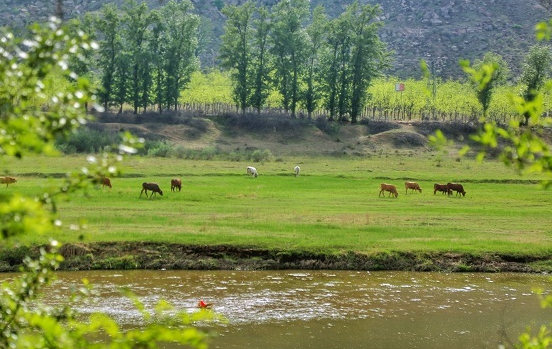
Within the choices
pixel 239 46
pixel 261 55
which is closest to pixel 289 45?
pixel 261 55

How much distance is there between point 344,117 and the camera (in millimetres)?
94125

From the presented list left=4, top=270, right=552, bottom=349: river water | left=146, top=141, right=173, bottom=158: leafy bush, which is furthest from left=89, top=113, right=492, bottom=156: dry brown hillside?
left=4, top=270, right=552, bottom=349: river water

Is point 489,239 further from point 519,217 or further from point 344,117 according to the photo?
point 344,117

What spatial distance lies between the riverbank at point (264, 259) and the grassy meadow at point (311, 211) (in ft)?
1.38

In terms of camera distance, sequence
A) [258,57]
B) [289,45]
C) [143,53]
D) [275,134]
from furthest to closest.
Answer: [258,57] < [289,45] < [143,53] < [275,134]

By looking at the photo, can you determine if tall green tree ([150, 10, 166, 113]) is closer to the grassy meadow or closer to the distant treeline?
the distant treeline

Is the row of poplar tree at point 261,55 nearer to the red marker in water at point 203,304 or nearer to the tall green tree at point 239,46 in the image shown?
the tall green tree at point 239,46

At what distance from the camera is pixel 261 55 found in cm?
9075

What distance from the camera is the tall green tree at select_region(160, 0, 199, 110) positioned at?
88.4m

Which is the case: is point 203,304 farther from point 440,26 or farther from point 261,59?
point 440,26

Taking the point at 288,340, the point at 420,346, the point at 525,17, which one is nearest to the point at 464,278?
the point at 420,346

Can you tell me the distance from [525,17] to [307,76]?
75415 millimetres

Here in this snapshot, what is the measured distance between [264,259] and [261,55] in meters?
65.9

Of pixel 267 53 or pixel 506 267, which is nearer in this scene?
pixel 506 267
